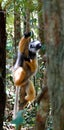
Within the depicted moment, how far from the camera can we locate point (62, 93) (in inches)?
53.9

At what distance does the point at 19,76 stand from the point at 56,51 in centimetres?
402

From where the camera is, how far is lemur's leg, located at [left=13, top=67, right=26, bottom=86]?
5.29 metres

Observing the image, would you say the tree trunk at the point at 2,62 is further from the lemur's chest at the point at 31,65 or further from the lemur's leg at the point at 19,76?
the lemur's chest at the point at 31,65

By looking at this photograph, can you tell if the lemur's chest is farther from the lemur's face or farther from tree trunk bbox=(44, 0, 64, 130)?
tree trunk bbox=(44, 0, 64, 130)

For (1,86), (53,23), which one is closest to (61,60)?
(53,23)

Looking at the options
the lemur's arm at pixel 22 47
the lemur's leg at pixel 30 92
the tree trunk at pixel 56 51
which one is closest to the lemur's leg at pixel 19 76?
the lemur's arm at pixel 22 47

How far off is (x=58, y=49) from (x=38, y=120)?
4.09 feet

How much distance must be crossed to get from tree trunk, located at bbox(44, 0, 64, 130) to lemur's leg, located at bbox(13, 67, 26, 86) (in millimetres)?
3823

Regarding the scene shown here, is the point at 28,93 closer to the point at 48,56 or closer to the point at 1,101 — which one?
the point at 1,101

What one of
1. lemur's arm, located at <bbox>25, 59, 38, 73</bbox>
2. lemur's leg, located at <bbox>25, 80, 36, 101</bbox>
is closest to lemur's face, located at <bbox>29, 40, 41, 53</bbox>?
lemur's arm, located at <bbox>25, 59, 38, 73</bbox>

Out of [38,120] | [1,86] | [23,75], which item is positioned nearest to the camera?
[38,120]

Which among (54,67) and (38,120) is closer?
(54,67)

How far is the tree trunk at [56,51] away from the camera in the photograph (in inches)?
52.9

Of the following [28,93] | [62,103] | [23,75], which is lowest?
[28,93]
